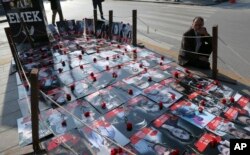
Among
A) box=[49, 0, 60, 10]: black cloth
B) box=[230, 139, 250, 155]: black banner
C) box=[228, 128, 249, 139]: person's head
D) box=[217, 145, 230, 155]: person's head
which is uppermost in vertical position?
box=[49, 0, 60, 10]: black cloth

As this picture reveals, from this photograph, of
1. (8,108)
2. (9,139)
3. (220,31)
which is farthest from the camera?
(220,31)

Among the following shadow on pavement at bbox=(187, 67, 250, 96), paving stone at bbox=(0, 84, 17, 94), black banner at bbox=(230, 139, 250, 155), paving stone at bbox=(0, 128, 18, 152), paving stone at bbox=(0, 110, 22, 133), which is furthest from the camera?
paving stone at bbox=(0, 84, 17, 94)

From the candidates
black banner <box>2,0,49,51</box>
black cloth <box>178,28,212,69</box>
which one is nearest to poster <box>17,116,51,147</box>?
black cloth <box>178,28,212,69</box>

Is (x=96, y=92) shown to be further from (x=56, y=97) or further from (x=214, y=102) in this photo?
(x=214, y=102)

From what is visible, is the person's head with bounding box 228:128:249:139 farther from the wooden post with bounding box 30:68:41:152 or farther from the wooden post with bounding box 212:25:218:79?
the wooden post with bounding box 30:68:41:152

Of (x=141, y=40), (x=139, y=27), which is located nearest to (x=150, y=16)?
(x=139, y=27)

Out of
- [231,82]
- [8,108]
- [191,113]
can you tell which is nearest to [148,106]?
[191,113]

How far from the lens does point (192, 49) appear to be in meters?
6.81

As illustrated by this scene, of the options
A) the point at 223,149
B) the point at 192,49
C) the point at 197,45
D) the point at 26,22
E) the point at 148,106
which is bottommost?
the point at 223,149

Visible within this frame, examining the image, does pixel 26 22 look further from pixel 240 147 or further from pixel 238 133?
pixel 240 147

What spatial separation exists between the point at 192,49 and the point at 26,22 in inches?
236

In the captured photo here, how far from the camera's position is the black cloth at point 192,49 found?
6637 millimetres

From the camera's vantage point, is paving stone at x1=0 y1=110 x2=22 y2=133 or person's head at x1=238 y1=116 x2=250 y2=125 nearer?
person's head at x1=238 y1=116 x2=250 y2=125

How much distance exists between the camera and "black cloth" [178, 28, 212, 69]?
6637 millimetres
